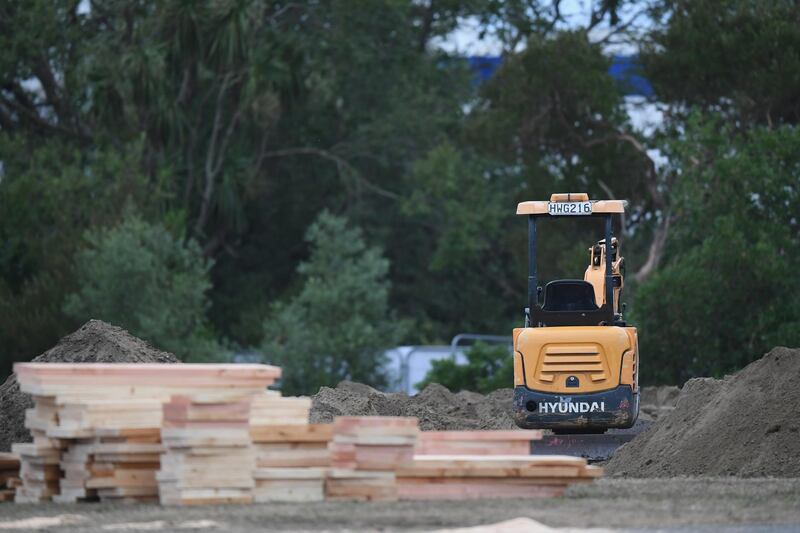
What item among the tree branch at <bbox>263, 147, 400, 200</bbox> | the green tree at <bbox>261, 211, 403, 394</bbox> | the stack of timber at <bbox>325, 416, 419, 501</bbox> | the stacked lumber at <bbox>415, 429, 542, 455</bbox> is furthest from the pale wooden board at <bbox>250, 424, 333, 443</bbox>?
the tree branch at <bbox>263, 147, 400, 200</bbox>

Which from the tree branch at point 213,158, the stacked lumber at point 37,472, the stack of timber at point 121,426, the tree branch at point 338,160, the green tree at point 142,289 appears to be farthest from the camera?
the tree branch at point 338,160

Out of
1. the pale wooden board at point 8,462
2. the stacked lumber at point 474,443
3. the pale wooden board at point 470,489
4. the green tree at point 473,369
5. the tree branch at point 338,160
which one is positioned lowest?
the green tree at point 473,369

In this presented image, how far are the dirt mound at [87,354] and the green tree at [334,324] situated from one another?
A: 18553 millimetres

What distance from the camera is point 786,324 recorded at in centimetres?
3148

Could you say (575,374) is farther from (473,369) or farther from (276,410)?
(473,369)

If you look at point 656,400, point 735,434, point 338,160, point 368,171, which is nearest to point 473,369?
point 656,400

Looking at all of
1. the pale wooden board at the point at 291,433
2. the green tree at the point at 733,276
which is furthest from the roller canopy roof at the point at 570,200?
the green tree at the point at 733,276

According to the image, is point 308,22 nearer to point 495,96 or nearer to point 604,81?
point 495,96

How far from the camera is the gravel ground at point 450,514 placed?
11.9m

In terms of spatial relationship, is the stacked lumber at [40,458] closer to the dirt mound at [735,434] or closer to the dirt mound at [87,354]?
the dirt mound at [87,354]

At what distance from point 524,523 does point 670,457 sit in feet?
23.9

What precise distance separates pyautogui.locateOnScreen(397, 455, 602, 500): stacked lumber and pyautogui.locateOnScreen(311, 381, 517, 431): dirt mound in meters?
6.56

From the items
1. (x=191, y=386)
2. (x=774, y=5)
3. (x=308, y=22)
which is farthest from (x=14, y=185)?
(x=191, y=386)

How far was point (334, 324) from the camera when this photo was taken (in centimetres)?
4131
